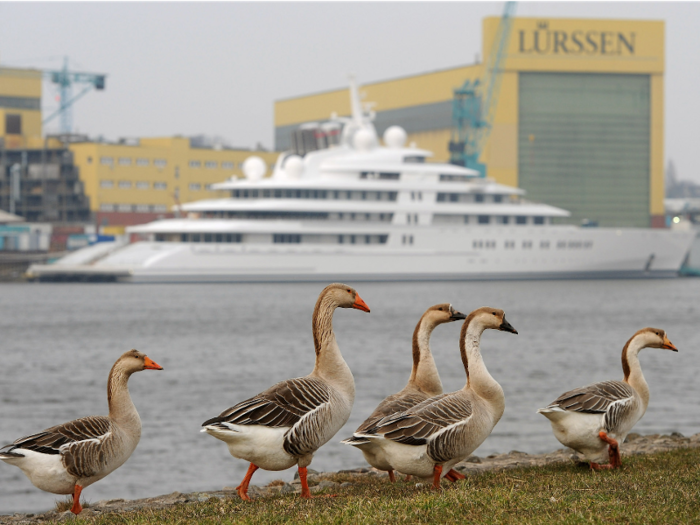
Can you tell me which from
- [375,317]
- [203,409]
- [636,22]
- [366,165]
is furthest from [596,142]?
[203,409]

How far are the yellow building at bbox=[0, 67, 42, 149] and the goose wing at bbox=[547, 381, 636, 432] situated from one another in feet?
348

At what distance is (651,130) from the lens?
110 meters

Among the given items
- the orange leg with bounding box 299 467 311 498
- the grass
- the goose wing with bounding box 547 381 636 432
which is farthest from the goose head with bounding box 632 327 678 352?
the orange leg with bounding box 299 467 311 498

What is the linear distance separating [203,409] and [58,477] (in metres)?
14.7

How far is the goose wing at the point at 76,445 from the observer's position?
8133 millimetres

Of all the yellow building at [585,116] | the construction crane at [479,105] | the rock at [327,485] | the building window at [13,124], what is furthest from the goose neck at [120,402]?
the building window at [13,124]

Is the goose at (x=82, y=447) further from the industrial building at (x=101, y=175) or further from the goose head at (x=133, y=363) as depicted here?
the industrial building at (x=101, y=175)

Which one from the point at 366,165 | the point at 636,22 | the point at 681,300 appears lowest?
the point at 681,300

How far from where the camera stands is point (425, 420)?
8070 mm

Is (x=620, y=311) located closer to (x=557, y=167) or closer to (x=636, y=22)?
(x=557, y=167)

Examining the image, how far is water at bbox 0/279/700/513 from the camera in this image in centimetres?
1734

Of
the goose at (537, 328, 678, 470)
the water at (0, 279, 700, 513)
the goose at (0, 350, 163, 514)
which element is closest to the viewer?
the goose at (0, 350, 163, 514)

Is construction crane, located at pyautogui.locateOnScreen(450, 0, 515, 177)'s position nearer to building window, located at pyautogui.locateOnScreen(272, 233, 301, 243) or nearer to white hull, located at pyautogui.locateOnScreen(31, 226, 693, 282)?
white hull, located at pyautogui.locateOnScreen(31, 226, 693, 282)

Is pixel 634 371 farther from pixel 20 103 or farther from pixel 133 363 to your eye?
pixel 20 103
